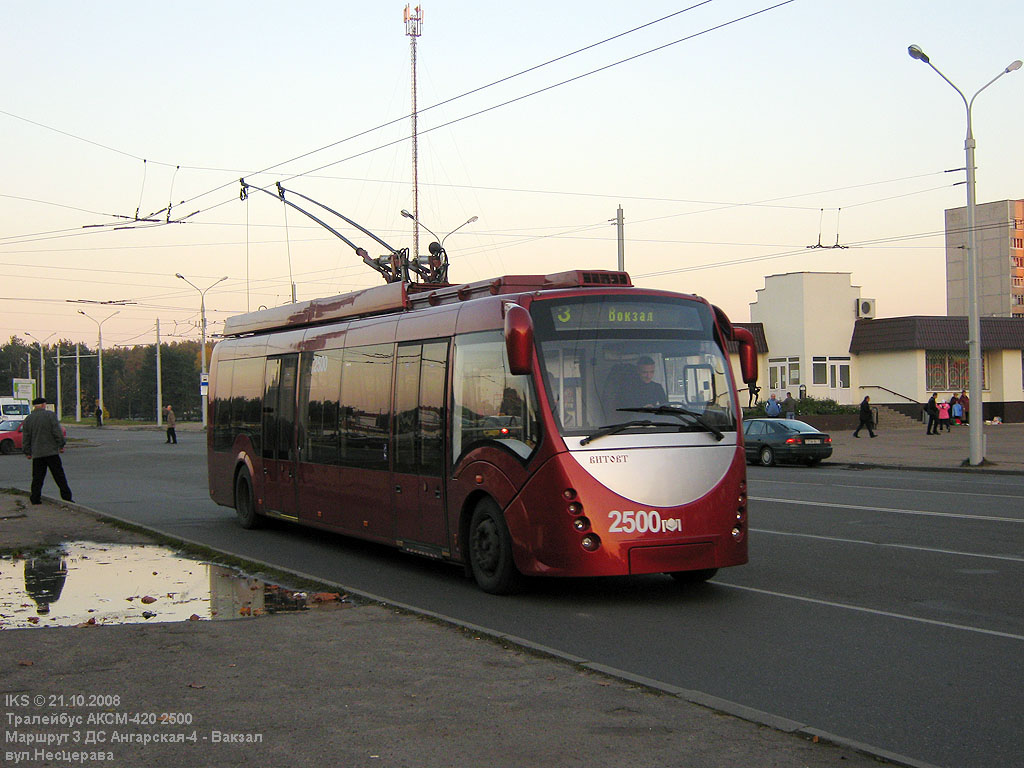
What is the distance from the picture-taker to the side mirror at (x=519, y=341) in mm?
9180

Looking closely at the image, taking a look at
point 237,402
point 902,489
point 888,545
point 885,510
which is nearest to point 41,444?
point 237,402

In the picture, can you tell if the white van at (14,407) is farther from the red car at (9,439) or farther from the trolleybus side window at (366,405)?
the trolleybus side window at (366,405)

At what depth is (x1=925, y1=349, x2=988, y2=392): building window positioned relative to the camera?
53.8 metres

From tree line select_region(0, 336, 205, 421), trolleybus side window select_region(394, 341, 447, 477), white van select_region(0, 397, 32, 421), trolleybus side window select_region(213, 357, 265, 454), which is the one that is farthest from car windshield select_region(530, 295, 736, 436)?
tree line select_region(0, 336, 205, 421)

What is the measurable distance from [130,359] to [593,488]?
16215cm

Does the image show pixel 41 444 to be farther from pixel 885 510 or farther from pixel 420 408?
pixel 885 510

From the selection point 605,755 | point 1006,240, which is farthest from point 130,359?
point 605,755

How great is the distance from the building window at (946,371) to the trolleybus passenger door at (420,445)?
154 feet

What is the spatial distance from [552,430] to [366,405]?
3.77m

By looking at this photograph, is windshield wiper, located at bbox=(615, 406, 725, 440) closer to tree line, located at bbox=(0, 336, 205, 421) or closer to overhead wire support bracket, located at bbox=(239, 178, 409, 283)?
overhead wire support bracket, located at bbox=(239, 178, 409, 283)

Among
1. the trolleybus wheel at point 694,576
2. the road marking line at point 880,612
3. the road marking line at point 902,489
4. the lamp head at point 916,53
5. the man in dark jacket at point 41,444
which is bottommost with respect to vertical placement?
the road marking line at point 902,489

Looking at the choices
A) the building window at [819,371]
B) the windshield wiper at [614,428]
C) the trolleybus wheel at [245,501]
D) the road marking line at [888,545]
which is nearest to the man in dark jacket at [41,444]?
the trolleybus wheel at [245,501]

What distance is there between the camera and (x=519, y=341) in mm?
9180

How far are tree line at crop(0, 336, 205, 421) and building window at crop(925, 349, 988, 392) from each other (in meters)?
89.9
